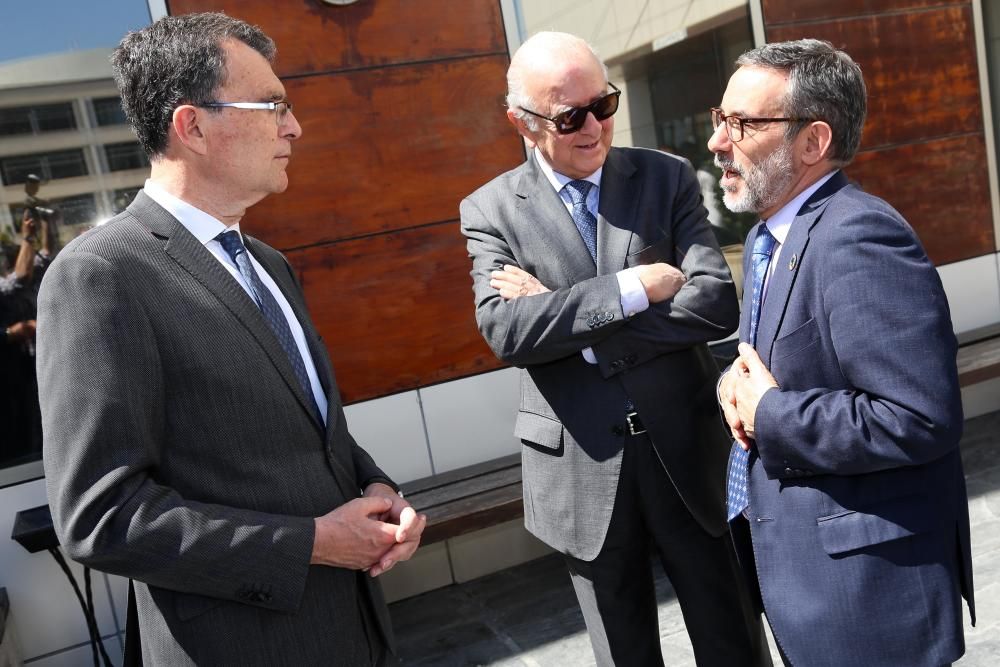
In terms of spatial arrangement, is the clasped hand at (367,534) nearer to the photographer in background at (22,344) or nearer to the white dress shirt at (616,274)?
the white dress shirt at (616,274)

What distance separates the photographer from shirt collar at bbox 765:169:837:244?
1.95 meters

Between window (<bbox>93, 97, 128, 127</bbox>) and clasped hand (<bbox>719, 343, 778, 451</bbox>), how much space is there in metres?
3.06

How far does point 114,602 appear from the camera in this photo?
3857mm

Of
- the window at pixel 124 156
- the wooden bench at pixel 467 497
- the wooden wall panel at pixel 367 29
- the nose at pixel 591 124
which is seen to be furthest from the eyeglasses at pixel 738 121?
the window at pixel 124 156

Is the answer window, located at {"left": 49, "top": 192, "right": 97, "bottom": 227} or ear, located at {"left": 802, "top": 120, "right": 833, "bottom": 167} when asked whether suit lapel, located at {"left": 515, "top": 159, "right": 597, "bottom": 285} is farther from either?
window, located at {"left": 49, "top": 192, "right": 97, "bottom": 227}

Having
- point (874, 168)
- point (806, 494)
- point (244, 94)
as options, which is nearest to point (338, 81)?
point (244, 94)

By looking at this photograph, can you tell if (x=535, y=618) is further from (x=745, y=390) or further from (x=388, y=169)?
(x=745, y=390)

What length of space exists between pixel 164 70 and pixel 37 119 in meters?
2.39

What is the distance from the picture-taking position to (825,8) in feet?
17.2

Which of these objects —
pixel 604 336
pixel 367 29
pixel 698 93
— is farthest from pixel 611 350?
pixel 698 93

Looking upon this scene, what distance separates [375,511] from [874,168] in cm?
476

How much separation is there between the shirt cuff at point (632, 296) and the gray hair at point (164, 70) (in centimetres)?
116

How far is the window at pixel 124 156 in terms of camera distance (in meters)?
3.82

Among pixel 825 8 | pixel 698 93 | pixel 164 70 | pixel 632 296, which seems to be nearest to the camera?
pixel 164 70
